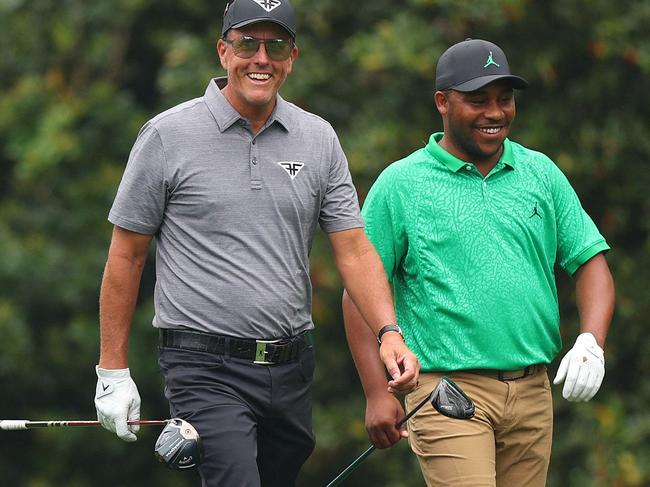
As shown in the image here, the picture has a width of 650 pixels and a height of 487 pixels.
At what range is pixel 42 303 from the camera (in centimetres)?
1634

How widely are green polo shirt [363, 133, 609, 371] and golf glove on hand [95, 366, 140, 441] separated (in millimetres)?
1079

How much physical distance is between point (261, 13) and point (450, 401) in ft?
5.13

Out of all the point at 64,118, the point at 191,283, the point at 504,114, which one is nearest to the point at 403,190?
the point at 504,114

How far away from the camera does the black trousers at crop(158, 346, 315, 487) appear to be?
18.0ft

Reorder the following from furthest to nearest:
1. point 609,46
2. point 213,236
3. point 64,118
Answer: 1. point 64,118
2. point 609,46
3. point 213,236

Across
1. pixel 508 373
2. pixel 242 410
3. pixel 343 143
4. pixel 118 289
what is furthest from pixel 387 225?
pixel 343 143

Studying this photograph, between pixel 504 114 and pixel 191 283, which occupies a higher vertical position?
pixel 504 114

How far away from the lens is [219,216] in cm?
562

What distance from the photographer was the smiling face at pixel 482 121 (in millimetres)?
5941

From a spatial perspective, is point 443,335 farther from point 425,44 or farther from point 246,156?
point 425,44

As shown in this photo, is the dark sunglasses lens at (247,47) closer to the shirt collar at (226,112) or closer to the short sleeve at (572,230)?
the shirt collar at (226,112)

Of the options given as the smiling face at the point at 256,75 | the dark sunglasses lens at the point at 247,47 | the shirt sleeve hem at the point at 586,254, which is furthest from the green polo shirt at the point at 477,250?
the dark sunglasses lens at the point at 247,47

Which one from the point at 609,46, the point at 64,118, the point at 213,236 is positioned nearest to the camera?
the point at 213,236

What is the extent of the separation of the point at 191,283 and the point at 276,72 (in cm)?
84
